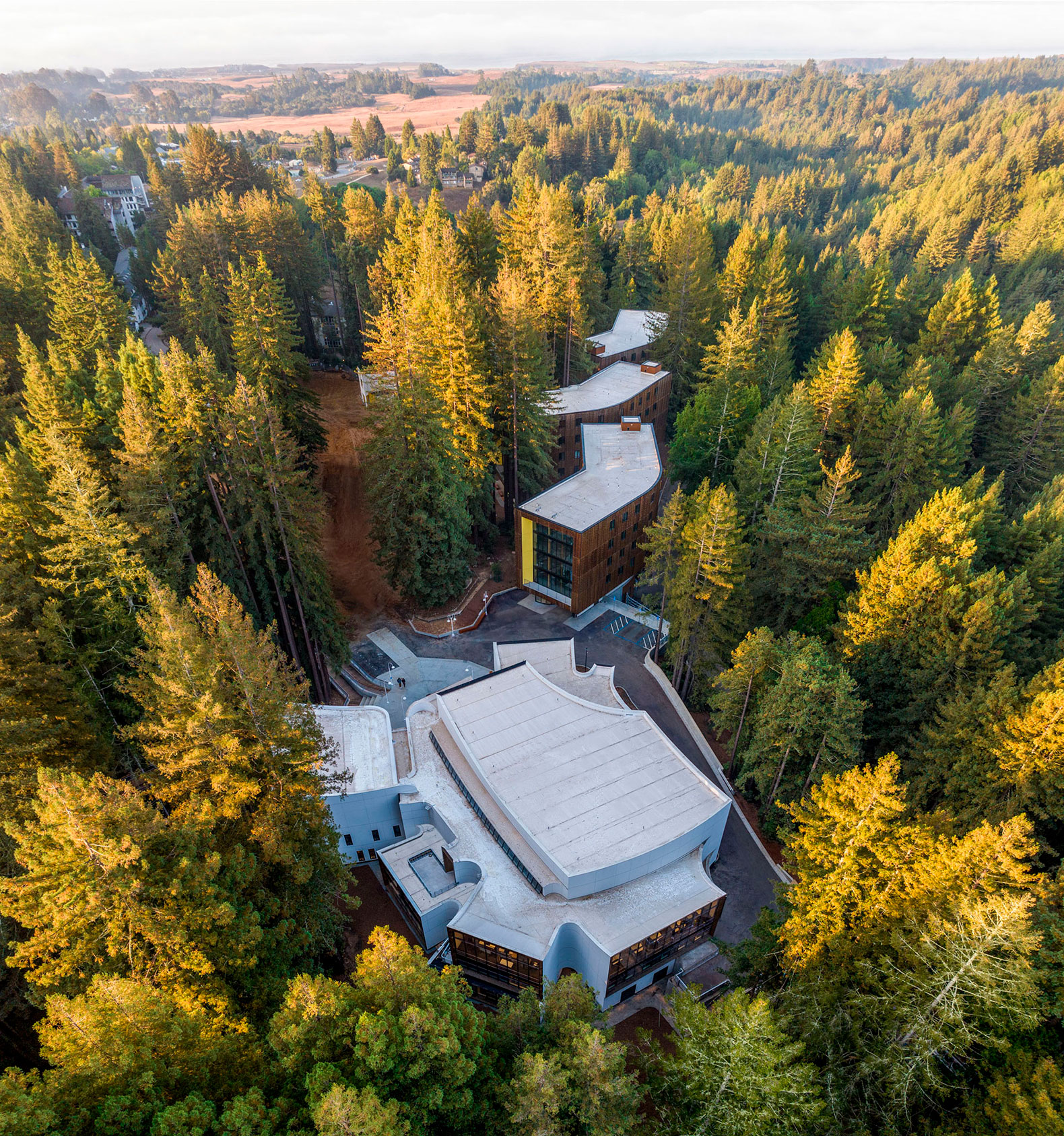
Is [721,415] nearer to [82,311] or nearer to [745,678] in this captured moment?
[745,678]

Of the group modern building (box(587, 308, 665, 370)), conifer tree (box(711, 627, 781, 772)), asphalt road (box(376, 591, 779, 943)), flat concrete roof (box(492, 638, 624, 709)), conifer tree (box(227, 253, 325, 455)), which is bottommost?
asphalt road (box(376, 591, 779, 943))

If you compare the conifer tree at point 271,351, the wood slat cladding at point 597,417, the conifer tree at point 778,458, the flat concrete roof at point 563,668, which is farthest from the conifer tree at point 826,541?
the conifer tree at point 271,351

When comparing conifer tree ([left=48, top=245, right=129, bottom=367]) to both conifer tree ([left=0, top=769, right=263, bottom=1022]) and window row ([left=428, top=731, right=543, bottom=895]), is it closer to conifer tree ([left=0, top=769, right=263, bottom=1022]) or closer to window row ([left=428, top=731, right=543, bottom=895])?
window row ([left=428, top=731, right=543, bottom=895])

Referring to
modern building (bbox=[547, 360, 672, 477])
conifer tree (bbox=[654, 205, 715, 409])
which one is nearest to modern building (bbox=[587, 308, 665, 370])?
conifer tree (bbox=[654, 205, 715, 409])

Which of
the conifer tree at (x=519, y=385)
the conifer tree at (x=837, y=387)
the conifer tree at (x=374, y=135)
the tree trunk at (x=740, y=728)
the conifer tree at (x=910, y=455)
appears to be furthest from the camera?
the conifer tree at (x=374, y=135)

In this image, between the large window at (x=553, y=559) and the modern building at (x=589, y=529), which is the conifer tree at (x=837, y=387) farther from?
the large window at (x=553, y=559)

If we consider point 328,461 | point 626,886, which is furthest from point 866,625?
point 328,461
